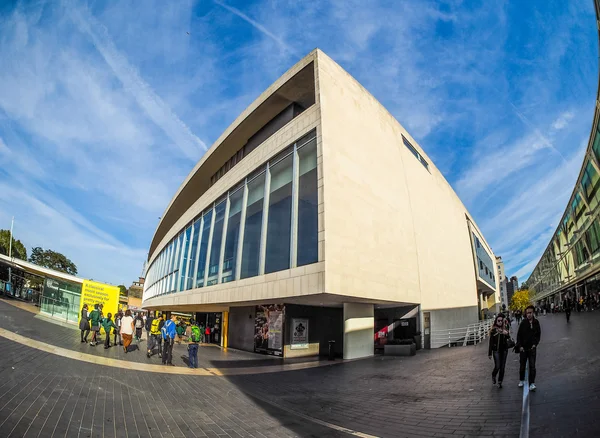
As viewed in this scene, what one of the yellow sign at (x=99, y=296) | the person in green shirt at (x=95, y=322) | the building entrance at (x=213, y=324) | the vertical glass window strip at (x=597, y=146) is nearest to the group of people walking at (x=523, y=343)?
the person in green shirt at (x=95, y=322)

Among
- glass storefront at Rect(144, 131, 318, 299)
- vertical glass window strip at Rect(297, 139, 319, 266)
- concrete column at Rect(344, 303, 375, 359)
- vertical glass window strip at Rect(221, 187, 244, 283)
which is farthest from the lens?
vertical glass window strip at Rect(221, 187, 244, 283)

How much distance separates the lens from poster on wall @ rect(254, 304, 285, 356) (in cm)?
1623

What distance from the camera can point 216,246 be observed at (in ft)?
62.0

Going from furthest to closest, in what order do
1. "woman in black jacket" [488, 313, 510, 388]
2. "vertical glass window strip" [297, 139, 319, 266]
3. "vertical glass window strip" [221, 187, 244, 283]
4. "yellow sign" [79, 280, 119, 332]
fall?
"yellow sign" [79, 280, 119, 332], "vertical glass window strip" [221, 187, 244, 283], "vertical glass window strip" [297, 139, 319, 266], "woman in black jacket" [488, 313, 510, 388]

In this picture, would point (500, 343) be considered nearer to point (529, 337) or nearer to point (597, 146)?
point (529, 337)

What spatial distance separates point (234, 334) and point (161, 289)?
36.8ft

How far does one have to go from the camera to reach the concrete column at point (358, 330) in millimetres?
15227

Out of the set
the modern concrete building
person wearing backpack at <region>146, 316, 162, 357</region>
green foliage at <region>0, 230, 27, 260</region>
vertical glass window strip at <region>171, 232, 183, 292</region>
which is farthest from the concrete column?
green foliage at <region>0, 230, 27, 260</region>

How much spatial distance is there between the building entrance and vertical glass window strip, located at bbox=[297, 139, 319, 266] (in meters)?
14.1

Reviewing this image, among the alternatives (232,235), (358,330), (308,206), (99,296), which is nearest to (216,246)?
(232,235)

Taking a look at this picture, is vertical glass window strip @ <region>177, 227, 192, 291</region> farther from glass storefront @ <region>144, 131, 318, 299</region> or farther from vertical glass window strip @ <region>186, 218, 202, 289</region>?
Answer: glass storefront @ <region>144, 131, 318, 299</region>

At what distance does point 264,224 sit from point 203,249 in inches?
293

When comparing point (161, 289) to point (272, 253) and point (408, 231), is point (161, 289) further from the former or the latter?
point (408, 231)

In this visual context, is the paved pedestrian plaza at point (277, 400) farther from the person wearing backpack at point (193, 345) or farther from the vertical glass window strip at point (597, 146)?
the vertical glass window strip at point (597, 146)
